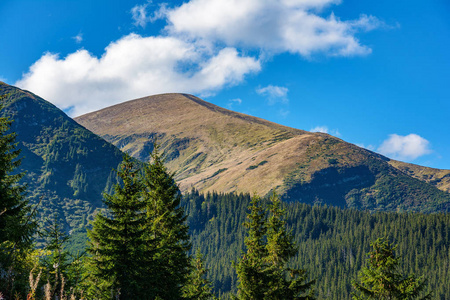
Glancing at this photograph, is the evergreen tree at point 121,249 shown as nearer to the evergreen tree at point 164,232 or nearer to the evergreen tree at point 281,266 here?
the evergreen tree at point 164,232

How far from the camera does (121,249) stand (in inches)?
1024

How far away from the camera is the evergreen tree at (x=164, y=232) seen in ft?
96.5

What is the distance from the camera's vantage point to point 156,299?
29.6 m

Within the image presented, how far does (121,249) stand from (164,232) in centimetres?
611

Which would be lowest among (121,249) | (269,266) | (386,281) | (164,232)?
(386,281)

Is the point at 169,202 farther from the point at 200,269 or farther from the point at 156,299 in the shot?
the point at 200,269

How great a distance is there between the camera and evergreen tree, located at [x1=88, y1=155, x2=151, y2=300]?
25406 mm

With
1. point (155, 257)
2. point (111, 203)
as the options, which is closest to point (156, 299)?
point (155, 257)

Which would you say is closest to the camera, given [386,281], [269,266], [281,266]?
[386,281]

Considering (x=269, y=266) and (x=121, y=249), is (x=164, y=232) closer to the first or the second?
(x=121, y=249)

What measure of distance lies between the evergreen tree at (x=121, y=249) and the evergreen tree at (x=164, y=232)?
175 centimetres

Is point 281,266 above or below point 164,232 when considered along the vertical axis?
below

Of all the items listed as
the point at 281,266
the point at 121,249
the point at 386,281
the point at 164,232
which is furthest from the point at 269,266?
the point at 121,249

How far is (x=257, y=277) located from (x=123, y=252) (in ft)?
40.5
